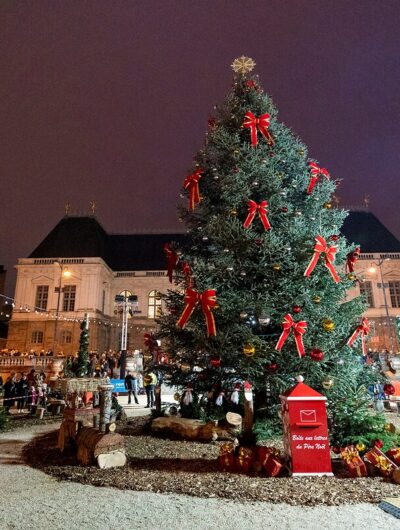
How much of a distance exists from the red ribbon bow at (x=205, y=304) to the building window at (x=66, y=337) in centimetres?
3043

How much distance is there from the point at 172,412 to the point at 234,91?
29.0 feet

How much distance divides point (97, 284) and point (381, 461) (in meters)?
33.5

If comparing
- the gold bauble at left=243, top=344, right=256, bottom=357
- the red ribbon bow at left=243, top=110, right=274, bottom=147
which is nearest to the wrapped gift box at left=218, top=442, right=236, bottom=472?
the gold bauble at left=243, top=344, right=256, bottom=357

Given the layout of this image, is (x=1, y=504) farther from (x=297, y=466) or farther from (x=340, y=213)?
(x=340, y=213)

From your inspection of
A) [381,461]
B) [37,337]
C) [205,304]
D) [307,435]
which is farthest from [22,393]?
[37,337]

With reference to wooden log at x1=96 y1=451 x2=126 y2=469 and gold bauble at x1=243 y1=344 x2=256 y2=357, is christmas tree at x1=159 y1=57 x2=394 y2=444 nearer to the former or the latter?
gold bauble at x1=243 y1=344 x2=256 y2=357

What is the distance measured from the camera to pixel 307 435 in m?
5.14

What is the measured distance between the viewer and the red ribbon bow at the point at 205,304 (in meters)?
6.90

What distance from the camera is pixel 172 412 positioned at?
9.27 metres

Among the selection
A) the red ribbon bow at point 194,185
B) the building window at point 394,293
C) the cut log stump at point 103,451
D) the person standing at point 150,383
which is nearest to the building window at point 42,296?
the person standing at point 150,383

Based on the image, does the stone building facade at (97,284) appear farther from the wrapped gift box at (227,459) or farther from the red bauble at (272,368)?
the wrapped gift box at (227,459)

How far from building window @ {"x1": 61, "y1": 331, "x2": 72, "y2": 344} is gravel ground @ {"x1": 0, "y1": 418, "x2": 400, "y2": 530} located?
1238 inches

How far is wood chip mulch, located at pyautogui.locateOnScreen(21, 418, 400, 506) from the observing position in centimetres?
437

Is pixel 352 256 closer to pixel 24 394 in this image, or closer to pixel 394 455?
pixel 394 455
